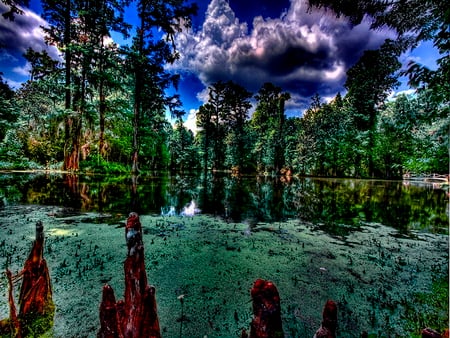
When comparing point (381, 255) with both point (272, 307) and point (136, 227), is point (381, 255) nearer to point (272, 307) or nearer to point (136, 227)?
point (272, 307)

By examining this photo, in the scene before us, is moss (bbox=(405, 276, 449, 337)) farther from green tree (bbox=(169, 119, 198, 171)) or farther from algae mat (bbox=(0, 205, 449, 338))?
green tree (bbox=(169, 119, 198, 171))

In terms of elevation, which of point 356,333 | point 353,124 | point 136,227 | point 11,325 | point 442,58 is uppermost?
point 353,124

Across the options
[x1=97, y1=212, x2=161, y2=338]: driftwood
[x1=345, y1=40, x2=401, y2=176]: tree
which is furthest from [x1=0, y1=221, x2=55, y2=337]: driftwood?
[x1=345, y1=40, x2=401, y2=176]: tree

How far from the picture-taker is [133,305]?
1.43m

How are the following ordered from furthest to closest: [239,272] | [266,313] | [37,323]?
1. [239,272]
2. [37,323]
3. [266,313]

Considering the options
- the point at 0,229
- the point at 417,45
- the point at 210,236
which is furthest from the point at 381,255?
the point at 0,229

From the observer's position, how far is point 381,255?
392 cm

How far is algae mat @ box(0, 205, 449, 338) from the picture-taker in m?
2.19

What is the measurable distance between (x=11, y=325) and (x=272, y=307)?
202cm

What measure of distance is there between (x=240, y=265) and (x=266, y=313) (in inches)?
91.7

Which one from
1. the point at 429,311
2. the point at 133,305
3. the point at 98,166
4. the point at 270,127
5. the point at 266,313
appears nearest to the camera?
the point at 266,313

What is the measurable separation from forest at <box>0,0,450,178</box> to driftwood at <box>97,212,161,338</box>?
3.28m

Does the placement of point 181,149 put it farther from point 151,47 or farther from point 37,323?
point 37,323

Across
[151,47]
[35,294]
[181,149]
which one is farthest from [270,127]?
[35,294]
